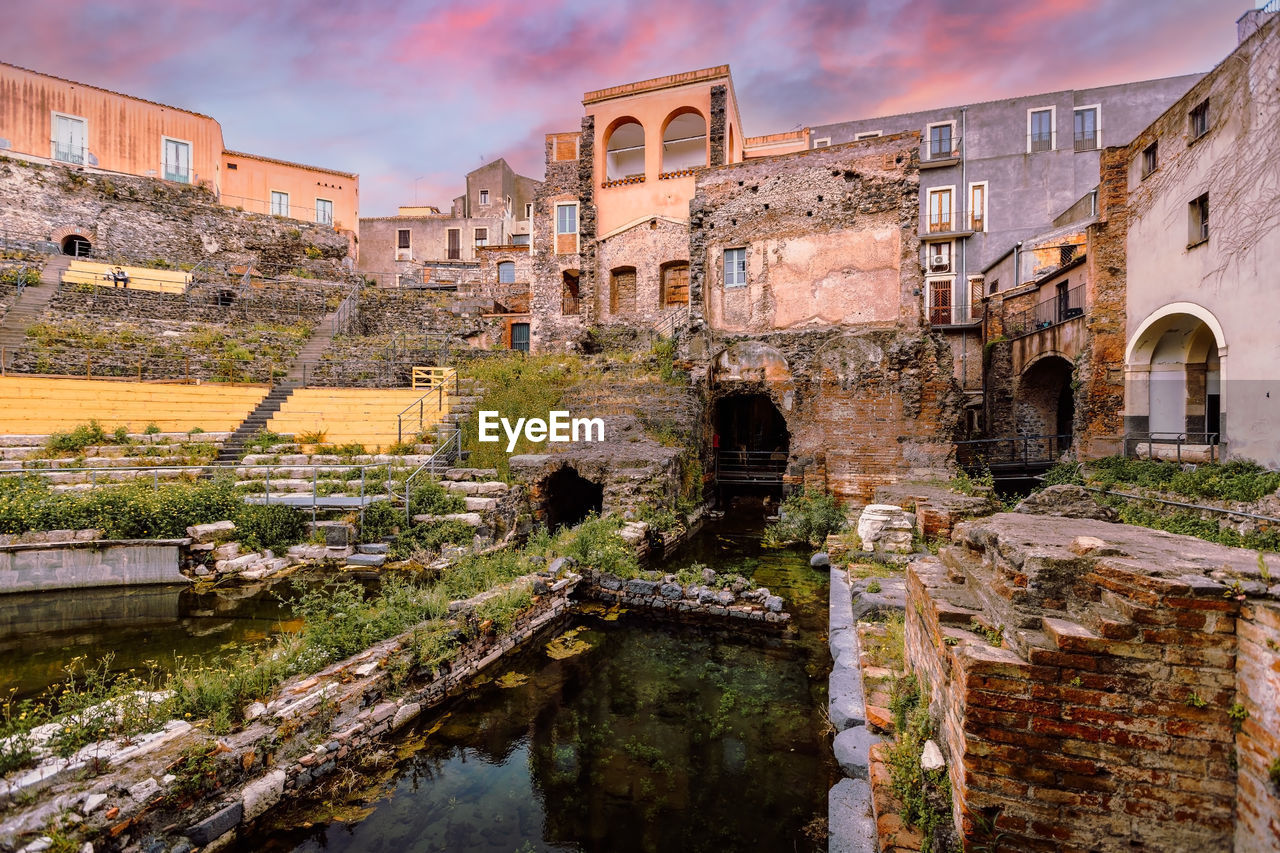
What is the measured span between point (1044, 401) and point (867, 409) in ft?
38.0

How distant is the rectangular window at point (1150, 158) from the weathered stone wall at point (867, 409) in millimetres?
6467

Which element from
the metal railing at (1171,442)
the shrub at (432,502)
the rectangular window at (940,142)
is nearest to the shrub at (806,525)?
the shrub at (432,502)

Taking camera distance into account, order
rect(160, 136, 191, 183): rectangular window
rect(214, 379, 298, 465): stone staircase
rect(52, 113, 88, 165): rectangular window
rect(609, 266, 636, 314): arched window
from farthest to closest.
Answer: rect(160, 136, 191, 183): rectangular window
rect(52, 113, 88, 165): rectangular window
rect(609, 266, 636, 314): arched window
rect(214, 379, 298, 465): stone staircase

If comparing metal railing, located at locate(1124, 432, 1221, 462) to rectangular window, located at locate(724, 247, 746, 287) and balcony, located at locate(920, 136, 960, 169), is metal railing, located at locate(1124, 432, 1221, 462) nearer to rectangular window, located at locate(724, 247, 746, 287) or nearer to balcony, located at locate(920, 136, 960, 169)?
rectangular window, located at locate(724, 247, 746, 287)

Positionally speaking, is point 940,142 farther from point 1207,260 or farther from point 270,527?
point 270,527

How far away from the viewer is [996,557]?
11.2 ft

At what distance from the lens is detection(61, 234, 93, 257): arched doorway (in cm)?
2558

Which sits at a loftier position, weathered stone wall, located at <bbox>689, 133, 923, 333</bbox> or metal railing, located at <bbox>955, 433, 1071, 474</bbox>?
weathered stone wall, located at <bbox>689, 133, 923, 333</bbox>

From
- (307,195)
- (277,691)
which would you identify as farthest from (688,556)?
(307,195)

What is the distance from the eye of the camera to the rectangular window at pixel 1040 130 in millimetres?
27734

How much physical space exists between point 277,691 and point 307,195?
3680cm

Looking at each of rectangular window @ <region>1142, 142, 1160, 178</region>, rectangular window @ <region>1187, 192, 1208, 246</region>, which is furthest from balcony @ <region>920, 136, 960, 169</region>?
rectangular window @ <region>1187, 192, 1208, 246</region>

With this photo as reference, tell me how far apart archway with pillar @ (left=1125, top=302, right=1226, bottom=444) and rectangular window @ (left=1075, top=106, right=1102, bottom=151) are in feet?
60.5

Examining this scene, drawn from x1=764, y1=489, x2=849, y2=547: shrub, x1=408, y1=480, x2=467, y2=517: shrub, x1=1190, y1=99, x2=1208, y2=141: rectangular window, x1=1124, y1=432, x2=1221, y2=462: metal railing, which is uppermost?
x1=1190, y1=99, x2=1208, y2=141: rectangular window
